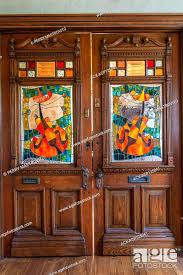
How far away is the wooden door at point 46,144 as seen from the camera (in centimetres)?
370

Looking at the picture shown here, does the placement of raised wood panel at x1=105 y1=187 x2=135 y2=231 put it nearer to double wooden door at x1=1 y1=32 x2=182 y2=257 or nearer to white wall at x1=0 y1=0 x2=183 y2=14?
double wooden door at x1=1 y1=32 x2=182 y2=257

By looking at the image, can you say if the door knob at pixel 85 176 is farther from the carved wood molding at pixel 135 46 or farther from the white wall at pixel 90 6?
the white wall at pixel 90 6

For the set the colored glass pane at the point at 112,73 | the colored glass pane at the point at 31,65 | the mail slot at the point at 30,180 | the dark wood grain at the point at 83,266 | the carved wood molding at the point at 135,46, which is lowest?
the dark wood grain at the point at 83,266

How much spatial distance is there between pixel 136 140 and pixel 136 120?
0.63ft

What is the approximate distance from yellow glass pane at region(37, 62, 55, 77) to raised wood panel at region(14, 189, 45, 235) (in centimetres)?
113

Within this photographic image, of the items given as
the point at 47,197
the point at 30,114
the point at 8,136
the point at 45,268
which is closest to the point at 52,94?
the point at 30,114

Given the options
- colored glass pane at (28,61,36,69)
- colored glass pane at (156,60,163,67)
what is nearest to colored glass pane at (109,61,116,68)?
colored glass pane at (156,60,163,67)

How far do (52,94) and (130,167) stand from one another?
103 cm

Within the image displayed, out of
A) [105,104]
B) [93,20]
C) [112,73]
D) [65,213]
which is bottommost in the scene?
[65,213]

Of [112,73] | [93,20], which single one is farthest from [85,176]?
[93,20]

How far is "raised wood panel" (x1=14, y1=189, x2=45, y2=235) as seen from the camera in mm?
3752

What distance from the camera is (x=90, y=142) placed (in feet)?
12.3

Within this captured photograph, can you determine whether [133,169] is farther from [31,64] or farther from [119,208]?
[31,64]

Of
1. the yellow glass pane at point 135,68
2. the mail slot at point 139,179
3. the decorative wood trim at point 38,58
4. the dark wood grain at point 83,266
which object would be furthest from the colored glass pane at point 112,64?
the dark wood grain at point 83,266
